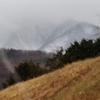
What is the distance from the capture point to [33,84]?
25.2 m

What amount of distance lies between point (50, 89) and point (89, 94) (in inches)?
222

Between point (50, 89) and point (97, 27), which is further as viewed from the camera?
point (50, 89)

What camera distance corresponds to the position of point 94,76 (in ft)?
60.8

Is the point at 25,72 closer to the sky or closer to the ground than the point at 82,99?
closer to the sky

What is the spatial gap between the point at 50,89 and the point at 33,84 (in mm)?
4208

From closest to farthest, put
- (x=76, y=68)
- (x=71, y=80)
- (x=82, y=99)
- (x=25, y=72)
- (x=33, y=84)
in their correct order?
(x=82, y=99) → (x=71, y=80) → (x=76, y=68) → (x=33, y=84) → (x=25, y=72)

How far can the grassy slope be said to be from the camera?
16419 mm

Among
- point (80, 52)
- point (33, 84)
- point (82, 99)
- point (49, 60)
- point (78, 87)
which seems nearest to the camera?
point (82, 99)

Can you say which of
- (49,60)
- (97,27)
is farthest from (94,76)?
(49,60)

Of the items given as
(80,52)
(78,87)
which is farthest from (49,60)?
(78,87)

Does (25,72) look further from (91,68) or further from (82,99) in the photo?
(82,99)

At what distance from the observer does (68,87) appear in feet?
62.4

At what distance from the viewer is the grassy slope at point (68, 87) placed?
16419 mm

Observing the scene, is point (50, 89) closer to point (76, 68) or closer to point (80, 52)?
point (76, 68)
